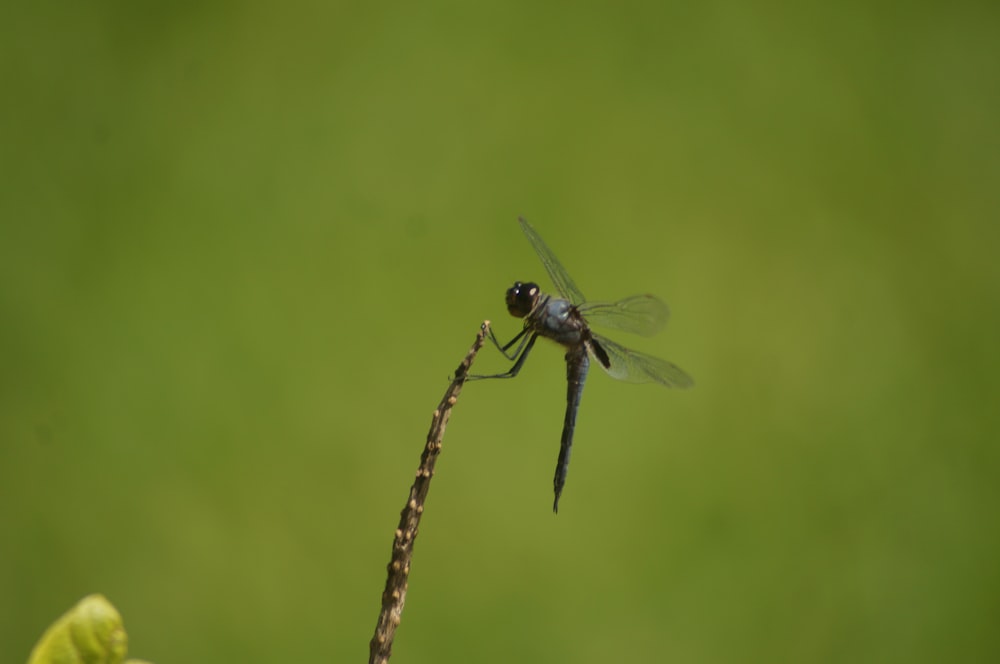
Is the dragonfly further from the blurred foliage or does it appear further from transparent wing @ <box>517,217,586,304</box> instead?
the blurred foliage

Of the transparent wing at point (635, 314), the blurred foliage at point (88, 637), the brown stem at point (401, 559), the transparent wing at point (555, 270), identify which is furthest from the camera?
the transparent wing at point (635, 314)

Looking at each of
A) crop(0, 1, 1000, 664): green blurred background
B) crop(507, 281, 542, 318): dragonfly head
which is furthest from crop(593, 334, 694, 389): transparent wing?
crop(0, 1, 1000, 664): green blurred background

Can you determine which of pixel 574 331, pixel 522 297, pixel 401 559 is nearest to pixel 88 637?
pixel 401 559

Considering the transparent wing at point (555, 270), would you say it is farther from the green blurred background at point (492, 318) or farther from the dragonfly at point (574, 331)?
the green blurred background at point (492, 318)

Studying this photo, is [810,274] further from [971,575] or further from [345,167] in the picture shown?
[345,167]

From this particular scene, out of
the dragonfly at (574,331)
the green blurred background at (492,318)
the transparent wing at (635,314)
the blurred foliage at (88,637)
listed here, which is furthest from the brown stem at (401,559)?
the green blurred background at (492,318)

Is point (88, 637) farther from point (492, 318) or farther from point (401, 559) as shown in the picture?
point (492, 318)
